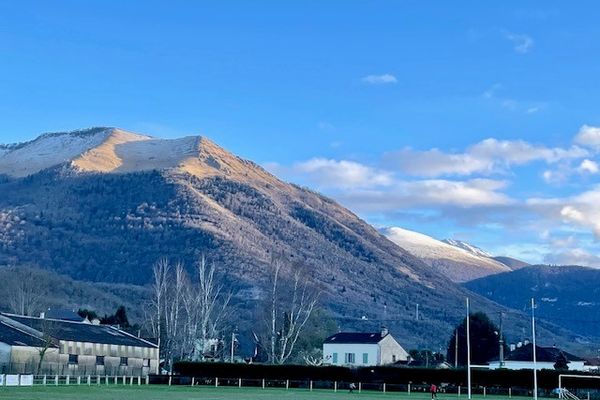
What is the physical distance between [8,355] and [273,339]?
2919cm

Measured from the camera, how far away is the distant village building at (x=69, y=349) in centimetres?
8112

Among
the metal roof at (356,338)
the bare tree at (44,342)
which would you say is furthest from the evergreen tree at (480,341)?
the bare tree at (44,342)

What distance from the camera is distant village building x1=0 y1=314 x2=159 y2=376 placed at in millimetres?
81125

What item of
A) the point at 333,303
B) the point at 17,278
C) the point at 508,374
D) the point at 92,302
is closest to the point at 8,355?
the point at 508,374

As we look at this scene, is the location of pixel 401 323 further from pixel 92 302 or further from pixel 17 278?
pixel 17 278

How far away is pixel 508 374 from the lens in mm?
83812

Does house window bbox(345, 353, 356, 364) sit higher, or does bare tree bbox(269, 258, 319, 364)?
bare tree bbox(269, 258, 319, 364)

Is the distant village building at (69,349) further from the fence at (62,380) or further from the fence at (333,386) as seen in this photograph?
the fence at (333,386)

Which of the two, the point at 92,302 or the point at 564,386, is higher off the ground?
the point at 92,302

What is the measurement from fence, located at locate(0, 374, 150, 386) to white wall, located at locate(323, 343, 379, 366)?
119ft

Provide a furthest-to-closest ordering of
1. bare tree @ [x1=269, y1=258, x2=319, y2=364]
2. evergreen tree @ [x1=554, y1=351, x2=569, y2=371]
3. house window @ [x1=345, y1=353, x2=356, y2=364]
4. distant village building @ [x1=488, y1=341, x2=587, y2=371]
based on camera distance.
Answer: house window @ [x1=345, y1=353, x2=356, y2=364] → distant village building @ [x1=488, y1=341, x2=587, y2=371] → evergreen tree @ [x1=554, y1=351, x2=569, y2=371] → bare tree @ [x1=269, y1=258, x2=319, y2=364]

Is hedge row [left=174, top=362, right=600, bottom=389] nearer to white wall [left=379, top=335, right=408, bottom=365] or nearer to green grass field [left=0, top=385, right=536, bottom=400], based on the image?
green grass field [left=0, top=385, right=536, bottom=400]

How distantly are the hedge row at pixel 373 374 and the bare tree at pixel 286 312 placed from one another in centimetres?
800

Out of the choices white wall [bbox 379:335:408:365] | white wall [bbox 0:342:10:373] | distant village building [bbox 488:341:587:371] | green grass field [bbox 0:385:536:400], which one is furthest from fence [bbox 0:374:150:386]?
distant village building [bbox 488:341:587:371]
